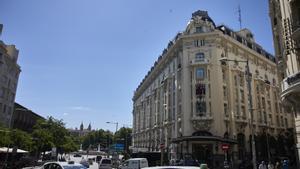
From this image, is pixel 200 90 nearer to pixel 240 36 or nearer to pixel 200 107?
pixel 200 107

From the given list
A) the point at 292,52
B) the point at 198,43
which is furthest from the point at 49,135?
the point at 292,52

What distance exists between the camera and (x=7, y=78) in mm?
52219

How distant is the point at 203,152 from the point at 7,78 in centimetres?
4065

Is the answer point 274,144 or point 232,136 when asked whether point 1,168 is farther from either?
point 274,144

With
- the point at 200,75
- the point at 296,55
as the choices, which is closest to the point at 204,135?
the point at 200,75

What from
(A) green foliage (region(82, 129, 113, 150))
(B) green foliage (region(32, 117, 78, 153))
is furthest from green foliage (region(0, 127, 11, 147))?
(A) green foliage (region(82, 129, 113, 150))

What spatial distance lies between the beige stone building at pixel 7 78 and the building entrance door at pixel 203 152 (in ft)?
117

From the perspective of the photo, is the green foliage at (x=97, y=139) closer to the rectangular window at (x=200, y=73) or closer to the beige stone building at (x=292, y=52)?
the rectangular window at (x=200, y=73)

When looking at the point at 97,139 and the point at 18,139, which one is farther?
the point at 97,139

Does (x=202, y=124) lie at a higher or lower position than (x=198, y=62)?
lower

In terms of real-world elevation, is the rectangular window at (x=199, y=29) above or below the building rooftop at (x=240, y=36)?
below

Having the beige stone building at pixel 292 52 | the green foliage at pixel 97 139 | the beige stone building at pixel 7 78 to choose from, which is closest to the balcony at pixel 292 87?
the beige stone building at pixel 292 52

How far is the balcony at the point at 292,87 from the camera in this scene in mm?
14852

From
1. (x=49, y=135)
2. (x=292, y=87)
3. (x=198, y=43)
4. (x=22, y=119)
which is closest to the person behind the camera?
(x=292, y=87)
